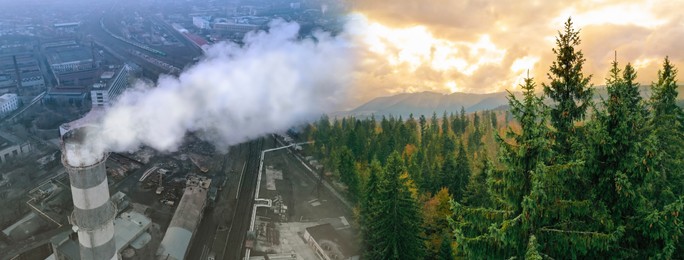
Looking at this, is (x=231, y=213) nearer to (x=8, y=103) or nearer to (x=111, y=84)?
(x=111, y=84)

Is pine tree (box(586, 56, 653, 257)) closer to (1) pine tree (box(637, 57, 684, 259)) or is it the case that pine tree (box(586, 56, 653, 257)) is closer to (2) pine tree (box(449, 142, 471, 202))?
(1) pine tree (box(637, 57, 684, 259))

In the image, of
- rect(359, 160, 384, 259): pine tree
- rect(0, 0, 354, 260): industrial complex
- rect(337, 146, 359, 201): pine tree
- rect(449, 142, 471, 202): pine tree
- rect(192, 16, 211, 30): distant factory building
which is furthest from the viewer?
rect(192, 16, 211, 30): distant factory building

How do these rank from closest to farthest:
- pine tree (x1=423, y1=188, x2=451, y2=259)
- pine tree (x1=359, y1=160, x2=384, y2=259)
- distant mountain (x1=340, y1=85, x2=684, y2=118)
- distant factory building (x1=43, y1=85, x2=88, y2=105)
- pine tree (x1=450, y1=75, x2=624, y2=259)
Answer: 1. pine tree (x1=450, y1=75, x2=624, y2=259)
2. pine tree (x1=359, y1=160, x2=384, y2=259)
3. pine tree (x1=423, y1=188, x2=451, y2=259)
4. distant factory building (x1=43, y1=85, x2=88, y2=105)
5. distant mountain (x1=340, y1=85, x2=684, y2=118)

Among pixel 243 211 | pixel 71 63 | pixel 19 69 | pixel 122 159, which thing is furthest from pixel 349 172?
pixel 19 69

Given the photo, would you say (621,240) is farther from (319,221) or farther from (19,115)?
(19,115)

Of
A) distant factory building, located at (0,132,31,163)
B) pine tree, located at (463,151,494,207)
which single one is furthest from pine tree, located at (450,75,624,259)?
distant factory building, located at (0,132,31,163)

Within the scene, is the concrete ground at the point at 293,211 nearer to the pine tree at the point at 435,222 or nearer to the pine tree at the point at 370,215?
the pine tree at the point at 370,215

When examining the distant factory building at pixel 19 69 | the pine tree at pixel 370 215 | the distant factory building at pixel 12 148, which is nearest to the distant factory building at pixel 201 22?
the distant factory building at pixel 19 69
